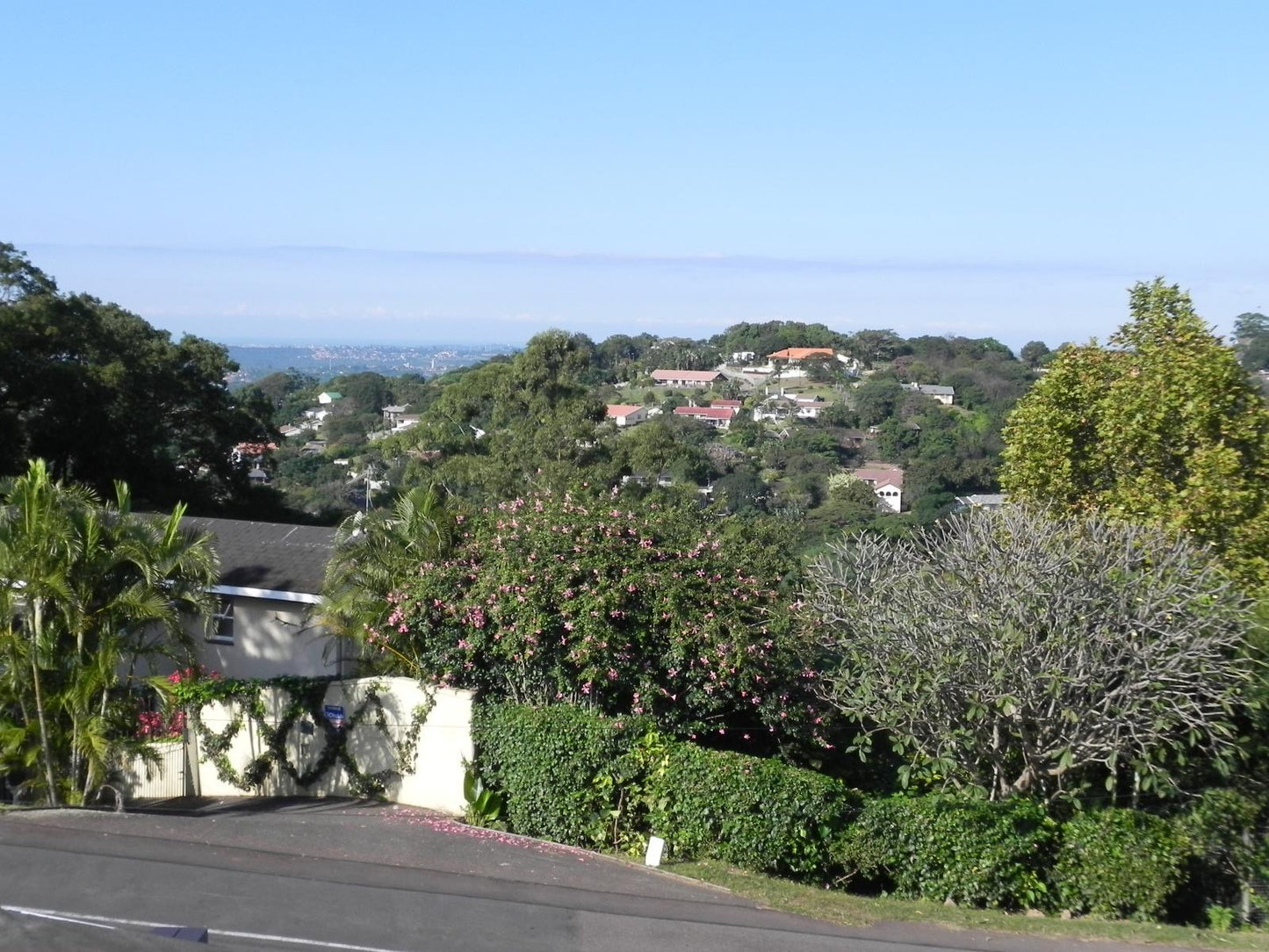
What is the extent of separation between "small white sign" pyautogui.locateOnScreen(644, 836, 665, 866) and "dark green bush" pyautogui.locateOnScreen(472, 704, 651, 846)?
3.09ft

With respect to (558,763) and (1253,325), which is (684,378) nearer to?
(1253,325)

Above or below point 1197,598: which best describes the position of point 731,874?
below

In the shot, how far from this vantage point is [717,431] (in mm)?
78750

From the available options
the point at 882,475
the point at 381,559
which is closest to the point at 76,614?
the point at 381,559

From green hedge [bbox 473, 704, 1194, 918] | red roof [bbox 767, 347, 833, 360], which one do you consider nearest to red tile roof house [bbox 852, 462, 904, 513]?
green hedge [bbox 473, 704, 1194, 918]

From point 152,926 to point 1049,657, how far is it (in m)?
8.92

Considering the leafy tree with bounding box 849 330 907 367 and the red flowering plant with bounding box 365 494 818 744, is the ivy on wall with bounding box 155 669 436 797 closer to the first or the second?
the red flowering plant with bounding box 365 494 818 744

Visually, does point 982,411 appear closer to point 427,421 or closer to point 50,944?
point 427,421

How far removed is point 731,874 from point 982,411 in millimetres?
66483

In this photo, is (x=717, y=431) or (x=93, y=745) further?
(x=717, y=431)

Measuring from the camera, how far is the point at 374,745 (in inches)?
639

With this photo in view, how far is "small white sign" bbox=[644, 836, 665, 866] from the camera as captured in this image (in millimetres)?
13422

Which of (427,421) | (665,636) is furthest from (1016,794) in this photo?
(427,421)

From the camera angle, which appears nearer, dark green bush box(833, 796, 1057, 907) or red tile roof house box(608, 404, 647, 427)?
dark green bush box(833, 796, 1057, 907)
